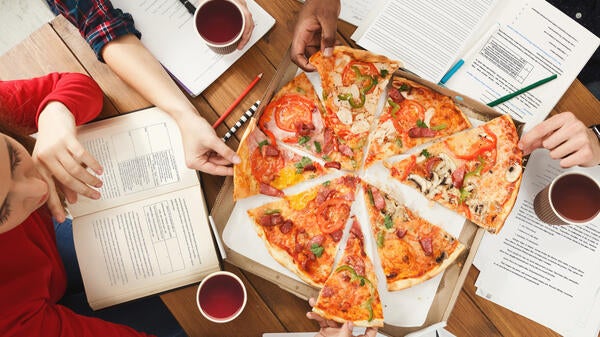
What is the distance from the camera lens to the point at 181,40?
1.59m

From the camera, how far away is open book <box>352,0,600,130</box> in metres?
1.58

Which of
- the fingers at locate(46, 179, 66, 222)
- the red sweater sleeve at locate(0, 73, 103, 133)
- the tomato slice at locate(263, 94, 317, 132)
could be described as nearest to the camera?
the fingers at locate(46, 179, 66, 222)

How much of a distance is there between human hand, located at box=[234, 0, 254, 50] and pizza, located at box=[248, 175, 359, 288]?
570mm

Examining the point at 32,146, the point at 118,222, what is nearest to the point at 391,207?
the point at 118,222

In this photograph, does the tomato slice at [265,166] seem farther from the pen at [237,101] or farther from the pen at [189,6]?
the pen at [189,6]

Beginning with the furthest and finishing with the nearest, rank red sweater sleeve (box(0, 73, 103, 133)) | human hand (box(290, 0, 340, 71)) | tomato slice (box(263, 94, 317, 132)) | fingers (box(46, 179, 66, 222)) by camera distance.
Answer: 1. tomato slice (box(263, 94, 317, 132))
2. human hand (box(290, 0, 340, 71))
3. red sweater sleeve (box(0, 73, 103, 133))
4. fingers (box(46, 179, 66, 222))

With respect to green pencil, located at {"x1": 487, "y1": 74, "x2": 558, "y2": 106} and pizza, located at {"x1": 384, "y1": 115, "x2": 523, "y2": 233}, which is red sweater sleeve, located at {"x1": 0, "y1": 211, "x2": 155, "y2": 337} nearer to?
pizza, located at {"x1": 384, "y1": 115, "x2": 523, "y2": 233}

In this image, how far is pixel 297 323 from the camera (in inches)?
59.8

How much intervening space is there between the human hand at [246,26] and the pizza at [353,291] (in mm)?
774

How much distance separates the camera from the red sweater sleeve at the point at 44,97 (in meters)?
1.38

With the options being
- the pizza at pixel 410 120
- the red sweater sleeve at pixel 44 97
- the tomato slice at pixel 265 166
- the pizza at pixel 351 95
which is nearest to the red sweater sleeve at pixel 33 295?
the red sweater sleeve at pixel 44 97

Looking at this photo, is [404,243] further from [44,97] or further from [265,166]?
[44,97]

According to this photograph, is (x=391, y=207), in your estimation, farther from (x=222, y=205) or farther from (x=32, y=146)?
(x=32, y=146)

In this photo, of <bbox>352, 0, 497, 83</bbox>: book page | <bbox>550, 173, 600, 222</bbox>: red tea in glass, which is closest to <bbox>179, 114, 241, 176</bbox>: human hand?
<bbox>352, 0, 497, 83</bbox>: book page
